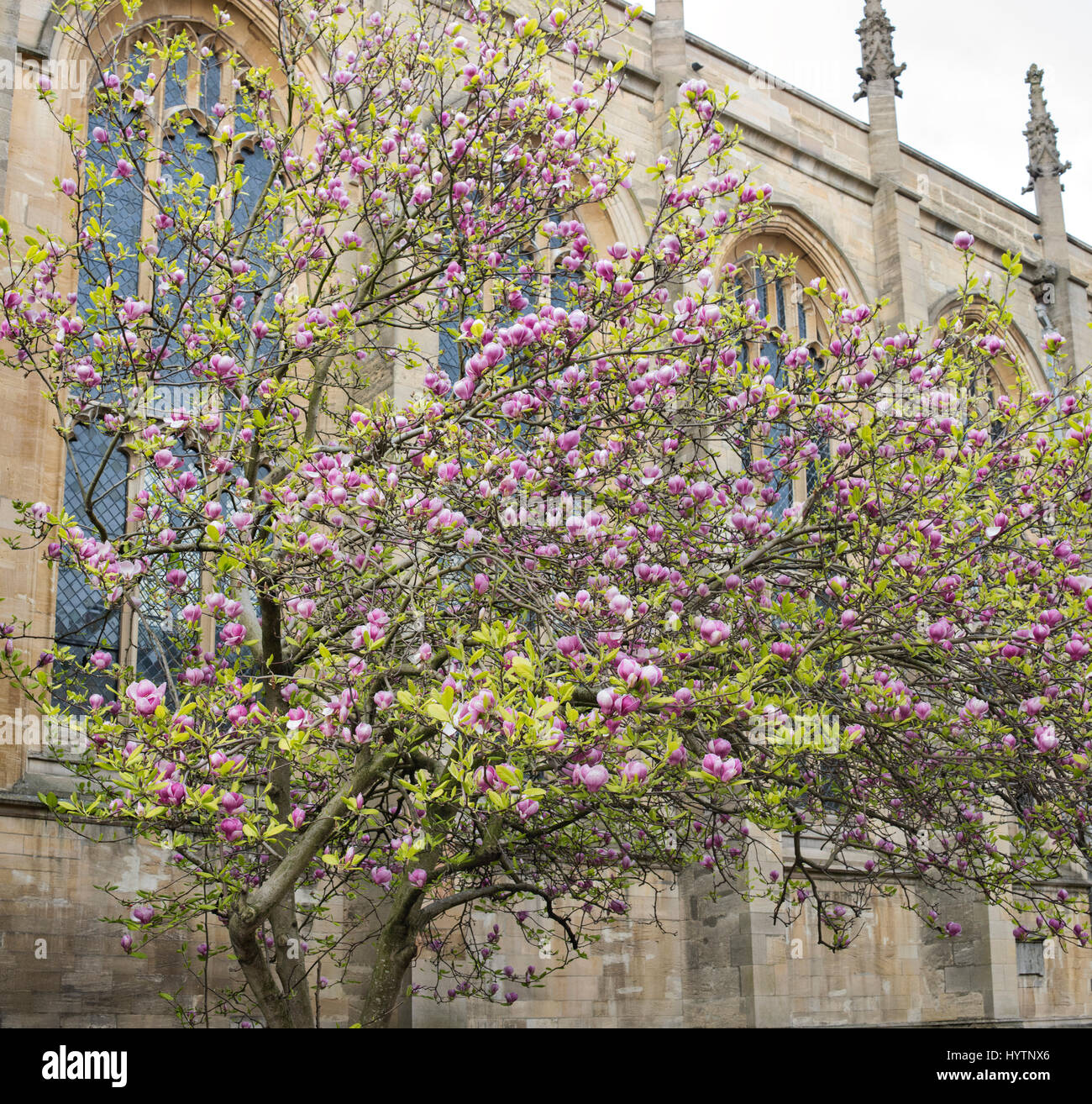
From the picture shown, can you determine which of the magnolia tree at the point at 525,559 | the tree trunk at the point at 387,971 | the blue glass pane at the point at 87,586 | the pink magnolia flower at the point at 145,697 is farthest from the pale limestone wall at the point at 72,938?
the pink magnolia flower at the point at 145,697

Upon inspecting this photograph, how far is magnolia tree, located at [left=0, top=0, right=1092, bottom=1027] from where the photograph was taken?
517 centimetres

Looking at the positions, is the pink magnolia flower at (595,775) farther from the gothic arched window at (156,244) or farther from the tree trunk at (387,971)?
the tree trunk at (387,971)

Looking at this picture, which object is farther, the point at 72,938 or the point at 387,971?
the point at 72,938

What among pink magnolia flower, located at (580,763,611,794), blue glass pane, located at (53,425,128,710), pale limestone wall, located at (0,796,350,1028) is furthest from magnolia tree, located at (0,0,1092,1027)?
blue glass pane, located at (53,425,128,710)

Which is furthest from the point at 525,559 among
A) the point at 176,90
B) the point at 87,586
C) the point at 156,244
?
the point at 176,90

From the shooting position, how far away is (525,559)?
6.20m

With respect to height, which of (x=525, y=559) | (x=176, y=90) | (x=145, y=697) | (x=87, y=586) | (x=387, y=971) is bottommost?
(x=387, y=971)

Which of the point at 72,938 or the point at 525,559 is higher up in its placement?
the point at 525,559

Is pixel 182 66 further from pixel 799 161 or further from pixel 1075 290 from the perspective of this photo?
pixel 1075 290

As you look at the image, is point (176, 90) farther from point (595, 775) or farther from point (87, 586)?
point (595, 775)

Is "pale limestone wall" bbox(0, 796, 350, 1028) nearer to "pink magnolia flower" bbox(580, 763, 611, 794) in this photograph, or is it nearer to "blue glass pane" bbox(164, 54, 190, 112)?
"pink magnolia flower" bbox(580, 763, 611, 794)

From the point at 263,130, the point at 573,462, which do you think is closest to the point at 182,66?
the point at 263,130

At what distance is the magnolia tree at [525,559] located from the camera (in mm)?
5168

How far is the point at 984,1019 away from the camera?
13883mm
